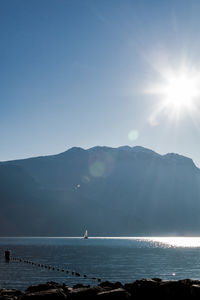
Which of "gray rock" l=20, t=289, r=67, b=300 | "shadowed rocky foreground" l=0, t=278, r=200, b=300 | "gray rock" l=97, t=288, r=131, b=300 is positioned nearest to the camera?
"gray rock" l=20, t=289, r=67, b=300

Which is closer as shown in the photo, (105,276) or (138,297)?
(138,297)

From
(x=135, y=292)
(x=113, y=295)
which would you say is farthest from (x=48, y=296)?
(x=135, y=292)

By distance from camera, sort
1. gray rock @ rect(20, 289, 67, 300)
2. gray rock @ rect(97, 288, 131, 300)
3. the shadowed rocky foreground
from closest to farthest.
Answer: gray rock @ rect(20, 289, 67, 300) → gray rock @ rect(97, 288, 131, 300) → the shadowed rocky foreground

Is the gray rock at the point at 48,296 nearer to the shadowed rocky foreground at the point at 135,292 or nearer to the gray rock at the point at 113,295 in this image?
the shadowed rocky foreground at the point at 135,292

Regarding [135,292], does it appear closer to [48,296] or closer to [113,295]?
[113,295]

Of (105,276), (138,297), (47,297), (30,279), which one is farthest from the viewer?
(105,276)

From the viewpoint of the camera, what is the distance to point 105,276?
250 ft

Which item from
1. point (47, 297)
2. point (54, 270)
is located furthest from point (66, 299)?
point (54, 270)

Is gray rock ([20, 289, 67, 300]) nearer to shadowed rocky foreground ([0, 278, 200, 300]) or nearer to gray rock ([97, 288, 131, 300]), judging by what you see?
shadowed rocky foreground ([0, 278, 200, 300])

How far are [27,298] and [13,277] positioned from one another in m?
44.4

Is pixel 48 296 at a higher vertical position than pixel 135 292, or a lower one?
higher

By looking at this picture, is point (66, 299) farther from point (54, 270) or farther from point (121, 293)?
point (54, 270)

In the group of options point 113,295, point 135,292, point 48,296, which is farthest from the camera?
point 135,292

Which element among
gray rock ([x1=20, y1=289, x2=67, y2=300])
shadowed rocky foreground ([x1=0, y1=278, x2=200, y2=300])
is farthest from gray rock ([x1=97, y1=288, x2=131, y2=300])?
gray rock ([x1=20, y1=289, x2=67, y2=300])
